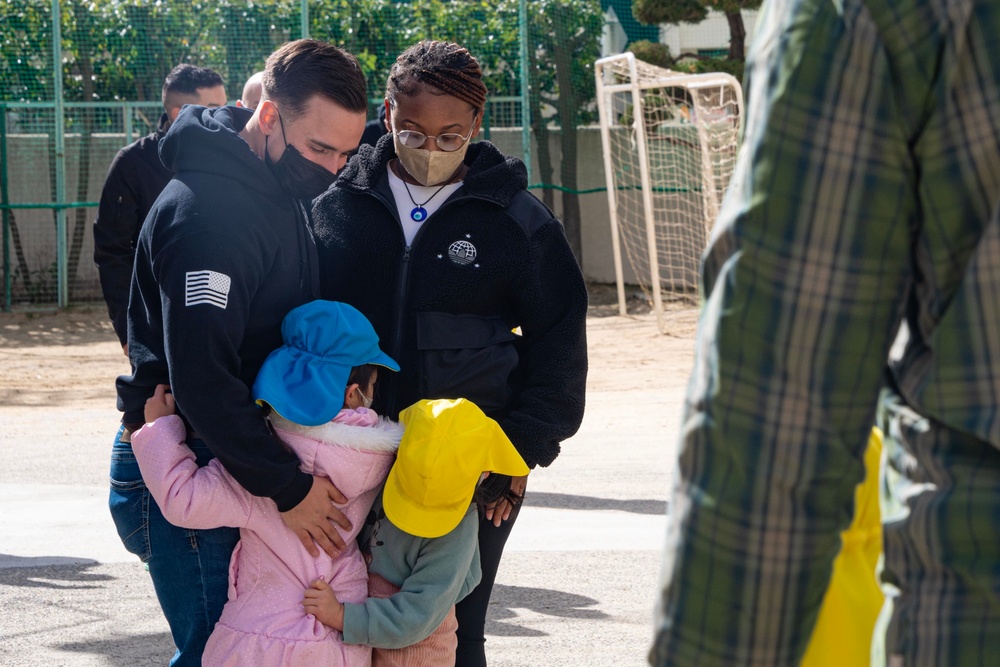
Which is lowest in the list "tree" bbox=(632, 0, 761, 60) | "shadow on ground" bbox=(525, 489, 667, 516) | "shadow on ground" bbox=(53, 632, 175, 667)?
"shadow on ground" bbox=(525, 489, 667, 516)

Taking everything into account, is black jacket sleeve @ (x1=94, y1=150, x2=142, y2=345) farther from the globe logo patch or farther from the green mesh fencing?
the green mesh fencing

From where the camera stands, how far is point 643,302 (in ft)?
55.2

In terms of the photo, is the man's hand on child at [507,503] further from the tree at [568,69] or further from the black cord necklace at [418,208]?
the tree at [568,69]

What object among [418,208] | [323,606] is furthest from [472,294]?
[323,606]

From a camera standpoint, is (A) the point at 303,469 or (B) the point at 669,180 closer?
(A) the point at 303,469

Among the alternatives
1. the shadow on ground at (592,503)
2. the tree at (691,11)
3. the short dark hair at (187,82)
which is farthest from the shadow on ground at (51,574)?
the tree at (691,11)

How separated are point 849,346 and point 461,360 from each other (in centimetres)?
179

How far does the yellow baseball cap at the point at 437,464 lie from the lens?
2.70 m

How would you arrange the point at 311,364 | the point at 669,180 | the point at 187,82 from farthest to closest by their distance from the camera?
1. the point at 669,180
2. the point at 187,82
3. the point at 311,364

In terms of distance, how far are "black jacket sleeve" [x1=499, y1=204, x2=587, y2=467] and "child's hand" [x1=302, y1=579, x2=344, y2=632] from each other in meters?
0.56

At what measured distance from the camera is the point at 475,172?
10.0ft

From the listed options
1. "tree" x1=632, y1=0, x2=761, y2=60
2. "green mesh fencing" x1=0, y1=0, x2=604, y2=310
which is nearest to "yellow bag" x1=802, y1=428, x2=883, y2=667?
"green mesh fencing" x1=0, y1=0, x2=604, y2=310

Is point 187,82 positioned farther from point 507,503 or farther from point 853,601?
point 853,601

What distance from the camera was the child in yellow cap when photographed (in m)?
2.71
